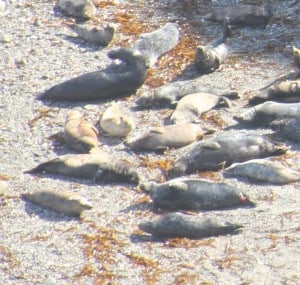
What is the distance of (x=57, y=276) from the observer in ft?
17.1

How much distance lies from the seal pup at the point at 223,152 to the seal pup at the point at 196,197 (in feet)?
1.19

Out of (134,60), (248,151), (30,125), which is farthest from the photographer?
(134,60)

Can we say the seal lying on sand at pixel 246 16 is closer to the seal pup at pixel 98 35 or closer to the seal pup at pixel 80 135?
the seal pup at pixel 98 35

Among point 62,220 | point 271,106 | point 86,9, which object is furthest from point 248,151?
point 86,9

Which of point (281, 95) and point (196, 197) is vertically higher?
point (196, 197)

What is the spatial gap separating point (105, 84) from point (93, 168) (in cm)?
123

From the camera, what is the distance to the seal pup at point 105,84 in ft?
23.9

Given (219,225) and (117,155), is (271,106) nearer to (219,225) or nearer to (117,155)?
(117,155)

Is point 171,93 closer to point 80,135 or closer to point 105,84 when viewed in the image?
point 105,84

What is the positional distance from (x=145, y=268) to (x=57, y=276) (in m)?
0.41

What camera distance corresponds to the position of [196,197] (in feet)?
19.1

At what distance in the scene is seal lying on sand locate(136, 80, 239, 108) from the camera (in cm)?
721

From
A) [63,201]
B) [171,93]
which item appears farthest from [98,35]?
[63,201]

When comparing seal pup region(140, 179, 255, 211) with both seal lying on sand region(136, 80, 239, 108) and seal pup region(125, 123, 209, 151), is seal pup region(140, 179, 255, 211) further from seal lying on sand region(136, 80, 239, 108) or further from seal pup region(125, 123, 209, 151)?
seal lying on sand region(136, 80, 239, 108)
